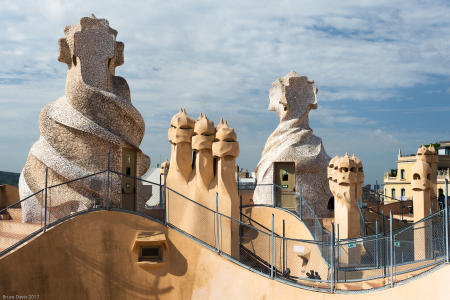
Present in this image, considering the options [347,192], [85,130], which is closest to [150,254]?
[85,130]

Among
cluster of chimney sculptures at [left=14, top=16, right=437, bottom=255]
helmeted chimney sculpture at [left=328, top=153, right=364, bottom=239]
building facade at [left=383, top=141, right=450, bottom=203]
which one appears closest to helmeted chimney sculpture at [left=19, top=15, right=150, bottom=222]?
cluster of chimney sculptures at [left=14, top=16, right=437, bottom=255]

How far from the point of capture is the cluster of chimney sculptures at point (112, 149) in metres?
11.8

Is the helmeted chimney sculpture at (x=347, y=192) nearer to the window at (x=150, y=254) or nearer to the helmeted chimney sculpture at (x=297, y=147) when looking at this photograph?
the helmeted chimney sculpture at (x=297, y=147)

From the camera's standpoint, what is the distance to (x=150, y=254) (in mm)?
10125

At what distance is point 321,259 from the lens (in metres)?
11.3

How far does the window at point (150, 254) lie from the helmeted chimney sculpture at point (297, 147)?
22.8 ft

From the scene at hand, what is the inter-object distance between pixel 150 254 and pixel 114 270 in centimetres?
76

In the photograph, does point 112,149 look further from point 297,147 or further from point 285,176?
point 297,147

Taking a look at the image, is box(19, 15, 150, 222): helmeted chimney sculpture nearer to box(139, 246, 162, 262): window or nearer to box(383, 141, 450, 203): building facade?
box(139, 246, 162, 262): window

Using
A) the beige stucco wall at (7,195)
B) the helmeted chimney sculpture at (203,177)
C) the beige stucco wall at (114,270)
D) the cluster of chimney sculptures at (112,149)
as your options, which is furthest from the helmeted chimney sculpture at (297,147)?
the beige stucco wall at (7,195)

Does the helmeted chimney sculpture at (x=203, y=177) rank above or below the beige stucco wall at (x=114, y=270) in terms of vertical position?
above

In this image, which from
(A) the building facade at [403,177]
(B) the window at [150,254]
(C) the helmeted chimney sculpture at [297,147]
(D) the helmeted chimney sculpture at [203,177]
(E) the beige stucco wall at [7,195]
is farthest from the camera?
(A) the building facade at [403,177]

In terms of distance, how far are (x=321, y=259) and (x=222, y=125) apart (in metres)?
3.80

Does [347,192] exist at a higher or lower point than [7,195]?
higher
